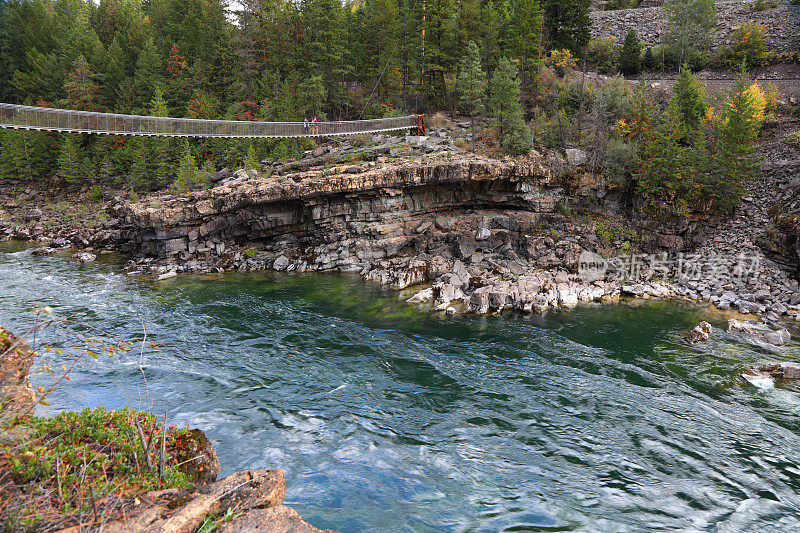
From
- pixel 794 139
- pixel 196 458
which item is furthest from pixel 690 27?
pixel 196 458

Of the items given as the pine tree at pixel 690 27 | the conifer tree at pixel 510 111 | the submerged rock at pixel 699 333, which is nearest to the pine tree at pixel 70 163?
the conifer tree at pixel 510 111

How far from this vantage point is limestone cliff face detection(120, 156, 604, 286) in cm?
2695

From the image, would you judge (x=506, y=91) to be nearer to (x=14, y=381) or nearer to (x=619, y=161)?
(x=619, y=161)

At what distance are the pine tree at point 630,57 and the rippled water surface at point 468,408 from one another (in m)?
30.7

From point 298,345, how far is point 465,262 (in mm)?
12980

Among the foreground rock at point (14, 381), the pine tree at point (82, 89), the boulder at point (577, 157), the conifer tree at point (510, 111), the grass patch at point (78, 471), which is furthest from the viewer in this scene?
the pine tree at point (82, 89)

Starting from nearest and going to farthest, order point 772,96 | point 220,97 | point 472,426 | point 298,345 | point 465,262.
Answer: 1. point 472,426
2. point 298,345
3. point 465,262
4. point 772,96
5. point 220,97

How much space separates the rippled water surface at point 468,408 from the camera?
8586mm

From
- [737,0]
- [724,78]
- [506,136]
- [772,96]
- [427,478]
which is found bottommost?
[427,478]

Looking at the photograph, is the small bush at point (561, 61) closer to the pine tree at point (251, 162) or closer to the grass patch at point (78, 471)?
the pine tree at point (251, 162)

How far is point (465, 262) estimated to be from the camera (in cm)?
2581

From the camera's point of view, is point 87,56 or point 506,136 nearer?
point 506,136

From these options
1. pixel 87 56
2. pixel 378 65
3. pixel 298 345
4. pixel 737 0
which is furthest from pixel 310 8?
pixel 737 0

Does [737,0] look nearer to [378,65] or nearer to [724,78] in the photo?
[724,78]
